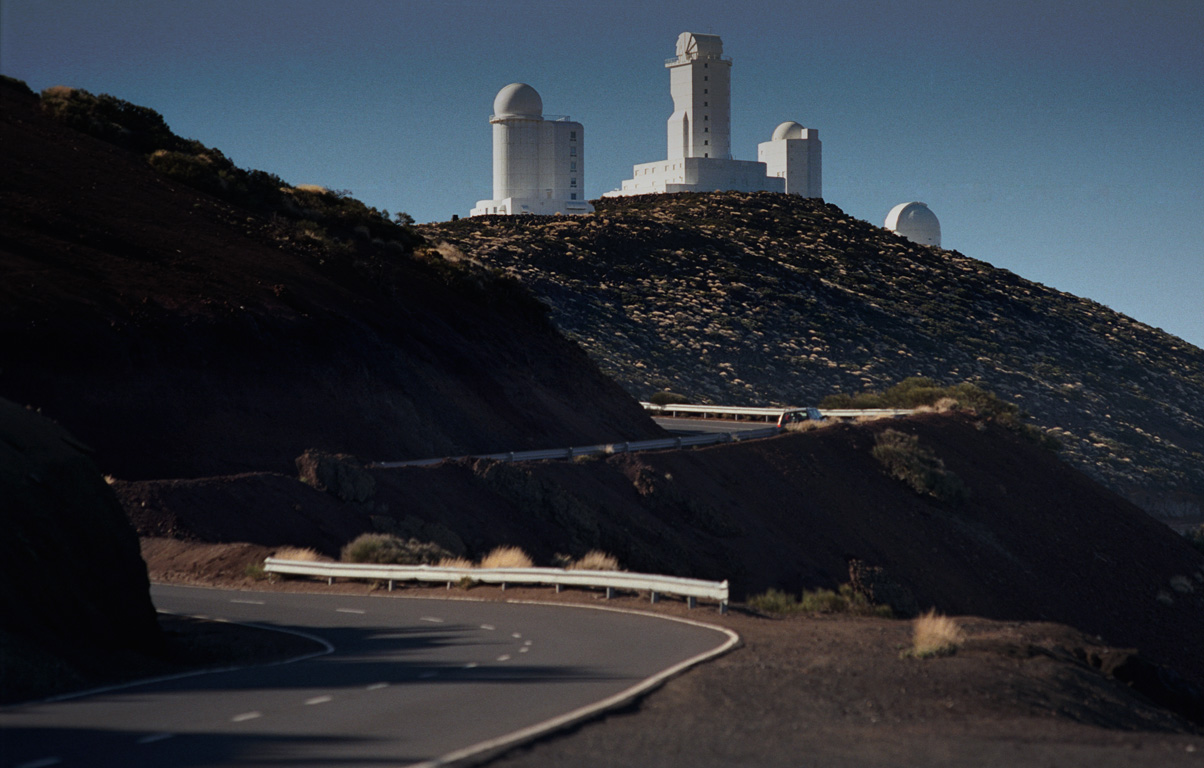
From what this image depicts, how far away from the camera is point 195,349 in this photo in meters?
32.2

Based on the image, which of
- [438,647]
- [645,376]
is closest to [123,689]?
[438,647]

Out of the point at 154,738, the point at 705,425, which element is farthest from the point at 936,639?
the point at 705,425

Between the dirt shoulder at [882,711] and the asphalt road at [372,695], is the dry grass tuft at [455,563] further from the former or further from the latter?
the dirt shoulder at [882,711]

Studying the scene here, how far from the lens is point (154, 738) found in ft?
28.9

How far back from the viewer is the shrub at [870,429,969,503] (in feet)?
123

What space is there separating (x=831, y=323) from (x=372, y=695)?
76.6 meters

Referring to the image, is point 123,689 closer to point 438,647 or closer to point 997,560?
point 438,647

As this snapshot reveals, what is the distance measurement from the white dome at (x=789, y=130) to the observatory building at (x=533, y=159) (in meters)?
24.6

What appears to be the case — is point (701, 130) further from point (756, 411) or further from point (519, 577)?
point (519, 577)

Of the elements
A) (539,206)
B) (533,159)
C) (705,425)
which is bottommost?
(705,425)

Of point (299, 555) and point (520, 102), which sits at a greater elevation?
point (520, 102)

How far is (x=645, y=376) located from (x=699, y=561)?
136 feet

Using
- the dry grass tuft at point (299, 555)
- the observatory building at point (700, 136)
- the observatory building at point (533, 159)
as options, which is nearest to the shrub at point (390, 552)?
the dry grass tuft at point (299, 555)

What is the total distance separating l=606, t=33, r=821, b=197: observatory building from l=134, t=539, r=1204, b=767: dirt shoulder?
96319 millimetres
